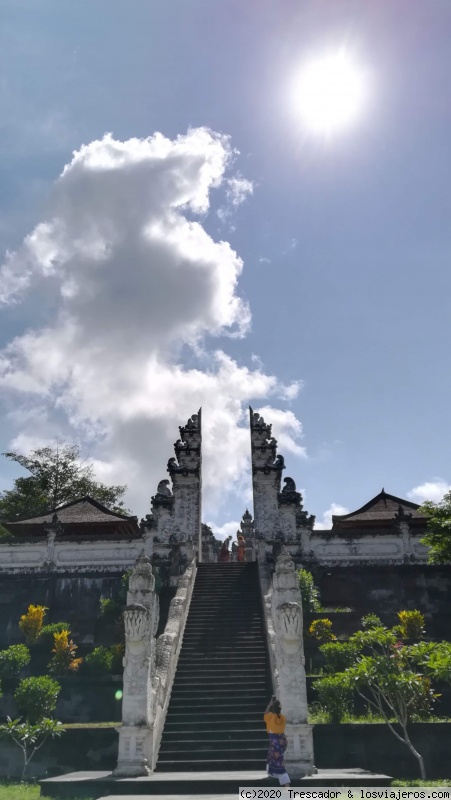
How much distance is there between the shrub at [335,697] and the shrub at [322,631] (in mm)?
3087

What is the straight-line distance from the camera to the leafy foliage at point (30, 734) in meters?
11.5

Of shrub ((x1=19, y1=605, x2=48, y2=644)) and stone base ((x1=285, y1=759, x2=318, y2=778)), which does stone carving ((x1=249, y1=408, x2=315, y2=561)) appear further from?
stone base ((x1=285, y1=759, x2=318, y2=778))

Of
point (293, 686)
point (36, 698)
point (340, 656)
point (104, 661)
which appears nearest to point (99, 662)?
point (104, 661)

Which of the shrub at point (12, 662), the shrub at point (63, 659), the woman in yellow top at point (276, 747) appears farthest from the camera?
the shrub at point (63, 659)

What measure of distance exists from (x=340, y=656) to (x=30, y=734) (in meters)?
6.55

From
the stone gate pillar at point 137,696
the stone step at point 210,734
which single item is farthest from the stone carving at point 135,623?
the stone step at point 210,734

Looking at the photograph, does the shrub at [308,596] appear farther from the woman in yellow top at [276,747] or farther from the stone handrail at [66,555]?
the woman in yellow top at [276,747]

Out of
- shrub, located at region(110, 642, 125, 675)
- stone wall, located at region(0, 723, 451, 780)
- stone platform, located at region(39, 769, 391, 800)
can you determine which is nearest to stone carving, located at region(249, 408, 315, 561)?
shrub, located at region(110, 642, 125, 675)

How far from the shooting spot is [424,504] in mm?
18188

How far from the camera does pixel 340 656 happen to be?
1372 centimetres

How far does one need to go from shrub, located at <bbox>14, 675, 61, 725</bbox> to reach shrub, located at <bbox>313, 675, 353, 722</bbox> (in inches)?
220

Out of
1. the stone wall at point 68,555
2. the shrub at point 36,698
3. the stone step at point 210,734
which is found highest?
the stone wall at point 68,555

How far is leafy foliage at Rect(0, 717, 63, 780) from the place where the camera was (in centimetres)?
1151

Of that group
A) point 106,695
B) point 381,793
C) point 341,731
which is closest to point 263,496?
point 106,695
